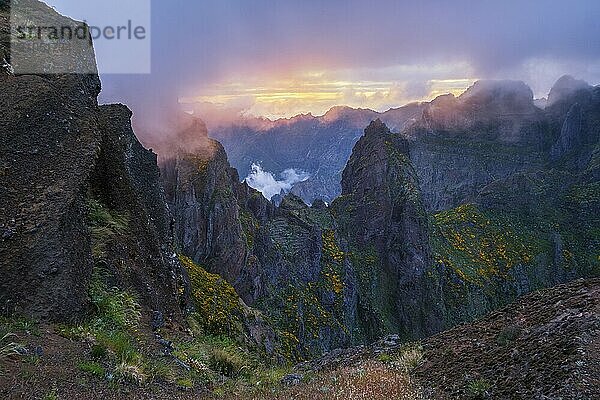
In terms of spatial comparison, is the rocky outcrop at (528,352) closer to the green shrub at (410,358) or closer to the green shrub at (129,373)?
the green shrub at (410,358)

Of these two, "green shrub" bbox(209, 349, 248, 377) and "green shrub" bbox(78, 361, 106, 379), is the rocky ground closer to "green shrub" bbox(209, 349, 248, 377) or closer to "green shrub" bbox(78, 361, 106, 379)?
"green shrub" bbox(78, 361, 106, 379)

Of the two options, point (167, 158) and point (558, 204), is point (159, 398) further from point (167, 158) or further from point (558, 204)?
point (558, 204)

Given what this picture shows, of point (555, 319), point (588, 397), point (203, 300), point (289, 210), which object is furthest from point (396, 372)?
point (289, 210)

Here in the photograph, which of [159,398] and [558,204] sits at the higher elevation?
[159,398]

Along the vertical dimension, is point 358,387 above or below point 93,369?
below

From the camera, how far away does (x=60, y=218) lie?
10.6 metres

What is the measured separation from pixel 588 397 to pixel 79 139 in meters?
12.7

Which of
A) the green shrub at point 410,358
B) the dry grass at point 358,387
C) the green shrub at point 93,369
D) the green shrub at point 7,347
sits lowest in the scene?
the green shrub at point 410,358

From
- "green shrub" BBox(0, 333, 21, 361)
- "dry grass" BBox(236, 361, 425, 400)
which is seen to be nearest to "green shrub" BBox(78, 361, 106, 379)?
"green shrub" BBox(0, 333, 21, 361)

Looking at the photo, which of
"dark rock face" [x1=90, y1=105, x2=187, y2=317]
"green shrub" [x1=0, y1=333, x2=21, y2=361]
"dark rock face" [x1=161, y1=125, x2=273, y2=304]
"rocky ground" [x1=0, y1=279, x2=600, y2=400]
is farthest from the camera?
"dark rock face" [x1=161, y1=125, x2=273, y2=304]

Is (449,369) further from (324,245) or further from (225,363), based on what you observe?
(324,245)

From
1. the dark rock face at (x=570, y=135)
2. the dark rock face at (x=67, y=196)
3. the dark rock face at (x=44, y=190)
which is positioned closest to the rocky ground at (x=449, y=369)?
the dark rock face at (x=44, y=190)

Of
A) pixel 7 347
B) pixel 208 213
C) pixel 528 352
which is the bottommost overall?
pixel 208 213

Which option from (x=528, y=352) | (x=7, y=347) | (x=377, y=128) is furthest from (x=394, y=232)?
(x=7, y=347)
